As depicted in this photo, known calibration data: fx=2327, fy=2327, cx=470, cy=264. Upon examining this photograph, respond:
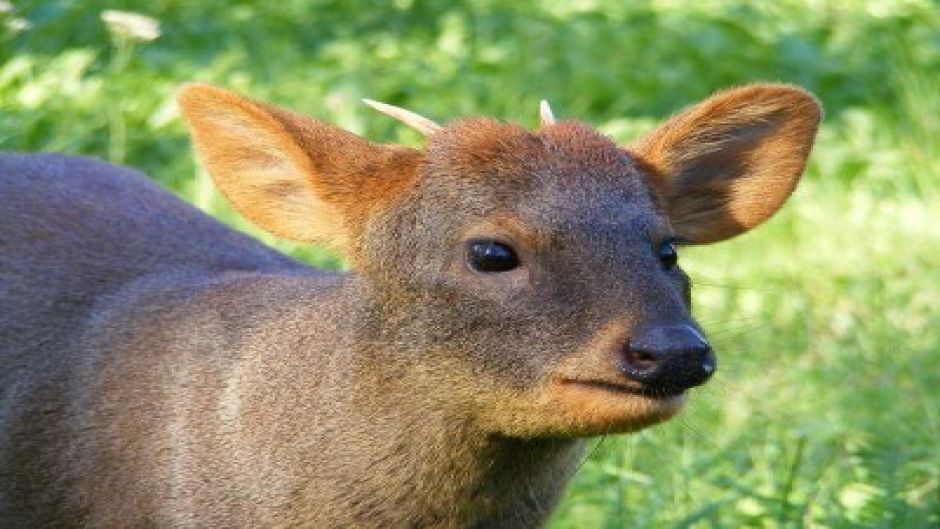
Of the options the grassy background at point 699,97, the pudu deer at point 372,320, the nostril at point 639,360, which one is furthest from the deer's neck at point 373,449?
the grassy background at point 699,97

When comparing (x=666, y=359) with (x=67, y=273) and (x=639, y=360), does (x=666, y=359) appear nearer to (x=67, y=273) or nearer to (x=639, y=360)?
(x=639, y=360)

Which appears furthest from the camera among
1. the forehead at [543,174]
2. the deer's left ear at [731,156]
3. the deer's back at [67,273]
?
the deer's back at [67,273]

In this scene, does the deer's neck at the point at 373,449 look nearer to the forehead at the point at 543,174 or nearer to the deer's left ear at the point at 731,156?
the forehead at the point at 543,174

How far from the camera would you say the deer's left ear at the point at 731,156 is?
19.0ft

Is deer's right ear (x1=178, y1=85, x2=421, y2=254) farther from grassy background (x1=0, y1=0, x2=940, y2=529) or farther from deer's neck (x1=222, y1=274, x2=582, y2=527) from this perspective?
grassy background (x1=0, y1=0, x2=940, y2=529)

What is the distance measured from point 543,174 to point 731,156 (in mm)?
877

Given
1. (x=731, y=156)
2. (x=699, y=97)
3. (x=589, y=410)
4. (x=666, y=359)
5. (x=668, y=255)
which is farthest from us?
(x=699, y=97)

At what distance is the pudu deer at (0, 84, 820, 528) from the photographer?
5.11 m

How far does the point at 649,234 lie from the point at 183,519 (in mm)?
1355

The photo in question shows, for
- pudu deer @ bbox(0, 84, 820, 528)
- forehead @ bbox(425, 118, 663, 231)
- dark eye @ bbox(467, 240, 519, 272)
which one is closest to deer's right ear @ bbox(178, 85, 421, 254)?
pudu deer @ bbox(0, 84, 820, 528)

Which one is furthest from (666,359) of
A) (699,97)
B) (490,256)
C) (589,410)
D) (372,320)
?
(699,97)

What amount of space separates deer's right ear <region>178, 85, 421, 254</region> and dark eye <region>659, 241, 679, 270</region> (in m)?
0.62

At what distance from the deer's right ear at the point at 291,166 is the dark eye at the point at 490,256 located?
333 mm

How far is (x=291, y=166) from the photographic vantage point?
225 inches
